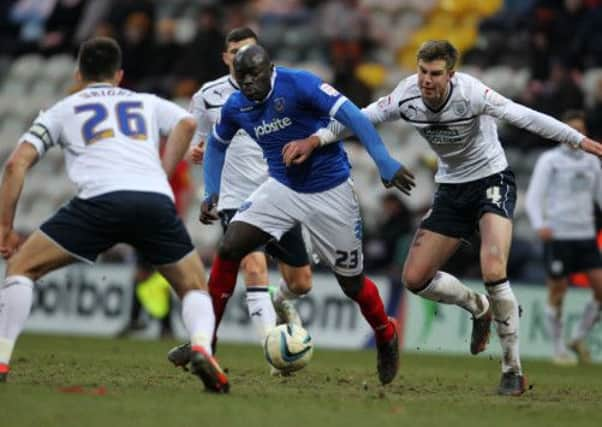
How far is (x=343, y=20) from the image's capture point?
22000 millimetres

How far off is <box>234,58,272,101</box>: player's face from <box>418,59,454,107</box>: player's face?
1.12m

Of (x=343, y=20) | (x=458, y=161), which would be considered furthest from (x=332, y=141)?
(x=343, y=20)

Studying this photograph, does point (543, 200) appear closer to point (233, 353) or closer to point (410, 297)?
point (410, 297)

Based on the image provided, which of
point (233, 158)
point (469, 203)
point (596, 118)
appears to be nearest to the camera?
point (469, 203)

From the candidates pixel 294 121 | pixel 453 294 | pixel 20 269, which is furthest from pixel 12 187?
pixel 453 294

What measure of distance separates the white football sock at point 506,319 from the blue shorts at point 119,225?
101 inches

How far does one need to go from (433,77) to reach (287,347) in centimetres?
222

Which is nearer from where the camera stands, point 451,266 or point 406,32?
point 451,266

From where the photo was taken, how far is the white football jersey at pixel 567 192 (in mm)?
16000

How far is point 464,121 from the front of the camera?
10.6 m

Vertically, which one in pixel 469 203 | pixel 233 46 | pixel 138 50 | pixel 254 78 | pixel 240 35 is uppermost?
pixel 138 50

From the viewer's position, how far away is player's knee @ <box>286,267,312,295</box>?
1198 cm

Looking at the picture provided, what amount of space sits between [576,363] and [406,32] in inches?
310

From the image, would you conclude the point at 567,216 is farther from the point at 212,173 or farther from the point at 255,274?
the point at 212,173
